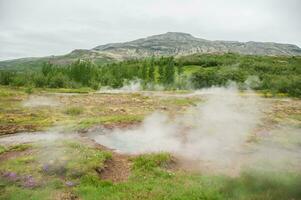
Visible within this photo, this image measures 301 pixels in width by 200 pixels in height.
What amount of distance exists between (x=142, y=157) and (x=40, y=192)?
8.88m

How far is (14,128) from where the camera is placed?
40156mm

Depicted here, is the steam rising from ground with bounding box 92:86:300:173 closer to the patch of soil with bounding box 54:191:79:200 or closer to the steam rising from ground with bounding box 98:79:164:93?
the patch of soil with bounding box 54:191:79:200

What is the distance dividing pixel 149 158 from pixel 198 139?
10.3 m

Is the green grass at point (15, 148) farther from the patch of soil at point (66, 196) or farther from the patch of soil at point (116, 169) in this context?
the patch of soil at point (66, 196)

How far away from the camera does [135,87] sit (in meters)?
115

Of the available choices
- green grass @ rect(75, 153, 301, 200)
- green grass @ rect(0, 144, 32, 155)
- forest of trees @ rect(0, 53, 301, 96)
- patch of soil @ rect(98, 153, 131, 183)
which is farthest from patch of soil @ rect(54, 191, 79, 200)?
forest of trees @ rect(0, 53, 301, 96)

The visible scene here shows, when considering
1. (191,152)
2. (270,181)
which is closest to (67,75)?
(191,152)

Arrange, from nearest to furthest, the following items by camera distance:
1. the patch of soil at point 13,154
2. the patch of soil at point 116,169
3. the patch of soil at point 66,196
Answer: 1. the patch of soil at point 66,196
2. the patch of soil at point 116,169
3. the patch of soil at point 13,154

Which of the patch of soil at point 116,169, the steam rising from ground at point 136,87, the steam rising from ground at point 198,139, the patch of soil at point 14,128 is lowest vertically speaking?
the steam rising from ground at point 136,87

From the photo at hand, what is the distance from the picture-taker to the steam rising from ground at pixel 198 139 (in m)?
27.0

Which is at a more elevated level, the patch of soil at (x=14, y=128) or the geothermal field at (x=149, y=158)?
the geothermal field at (x=149, y=158)

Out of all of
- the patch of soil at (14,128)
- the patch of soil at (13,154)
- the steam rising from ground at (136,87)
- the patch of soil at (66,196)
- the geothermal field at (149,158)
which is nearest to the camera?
the patch of soil at (66,196)

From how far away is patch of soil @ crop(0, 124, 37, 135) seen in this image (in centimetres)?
3878

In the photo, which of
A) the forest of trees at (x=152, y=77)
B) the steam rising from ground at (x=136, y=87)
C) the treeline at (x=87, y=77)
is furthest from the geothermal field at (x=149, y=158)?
the treeline at (x=87, y=77)
